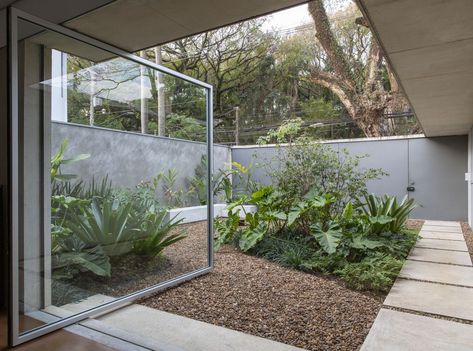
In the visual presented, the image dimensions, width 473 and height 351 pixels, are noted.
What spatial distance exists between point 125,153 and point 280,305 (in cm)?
191

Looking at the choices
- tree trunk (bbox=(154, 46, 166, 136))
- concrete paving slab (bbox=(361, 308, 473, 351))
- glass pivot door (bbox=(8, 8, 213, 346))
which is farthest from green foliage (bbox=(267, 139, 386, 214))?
concrete paving slab (bbox=(361, 308, 473, 351))

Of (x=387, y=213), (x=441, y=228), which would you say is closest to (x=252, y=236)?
(x=387, y=213)

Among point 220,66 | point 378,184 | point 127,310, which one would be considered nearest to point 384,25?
point 127,310

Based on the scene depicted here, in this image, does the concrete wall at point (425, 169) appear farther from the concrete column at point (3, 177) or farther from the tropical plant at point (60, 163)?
the concrete column at point (3, 177)

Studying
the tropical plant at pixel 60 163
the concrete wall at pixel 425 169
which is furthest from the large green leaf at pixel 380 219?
the tropical plant at pixel 60 163

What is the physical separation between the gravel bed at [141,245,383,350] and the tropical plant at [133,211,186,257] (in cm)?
43

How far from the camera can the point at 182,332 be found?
2412 mm

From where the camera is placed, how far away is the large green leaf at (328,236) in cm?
400

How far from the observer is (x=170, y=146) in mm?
3473

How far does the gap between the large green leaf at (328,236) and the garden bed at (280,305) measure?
45 centimetres

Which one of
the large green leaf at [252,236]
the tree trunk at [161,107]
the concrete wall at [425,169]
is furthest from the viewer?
the concrete wall at [425,169]

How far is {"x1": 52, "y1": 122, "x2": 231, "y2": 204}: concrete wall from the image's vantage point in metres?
2.64

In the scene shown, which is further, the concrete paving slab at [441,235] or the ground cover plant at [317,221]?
the concrete paving slab at [441,235]

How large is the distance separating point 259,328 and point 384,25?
2.35 metres
